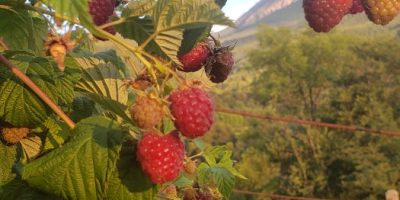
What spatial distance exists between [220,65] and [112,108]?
24cm

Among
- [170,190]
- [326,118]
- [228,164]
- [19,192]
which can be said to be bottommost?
[326,118]

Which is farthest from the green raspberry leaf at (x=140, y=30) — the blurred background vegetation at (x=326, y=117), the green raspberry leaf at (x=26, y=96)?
the blurred background vegetation at (x=326, y=117)

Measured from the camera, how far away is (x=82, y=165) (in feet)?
1.75

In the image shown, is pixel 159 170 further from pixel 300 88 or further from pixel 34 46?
pixel 300 88

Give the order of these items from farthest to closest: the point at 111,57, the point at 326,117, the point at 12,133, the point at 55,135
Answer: the point at 326,117
the point at 111,57
the point at 55,135
the point at 12,133

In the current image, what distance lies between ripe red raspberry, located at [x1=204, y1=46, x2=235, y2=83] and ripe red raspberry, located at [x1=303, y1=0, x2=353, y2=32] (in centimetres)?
14

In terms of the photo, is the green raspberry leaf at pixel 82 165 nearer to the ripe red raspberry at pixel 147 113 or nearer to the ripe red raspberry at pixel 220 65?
the ripe red raspberry at pixel 147 113

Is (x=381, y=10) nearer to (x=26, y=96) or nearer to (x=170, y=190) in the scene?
(x=26, y=96)

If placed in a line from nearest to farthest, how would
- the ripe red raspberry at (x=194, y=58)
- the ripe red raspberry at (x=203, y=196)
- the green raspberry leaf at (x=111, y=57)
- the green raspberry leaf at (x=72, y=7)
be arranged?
the green raspberry leaf at (x=72, y=7), the ripe red raspberry at (x=194, y=58), the green raspberry leaf at (x=111, y=57), the ripe red raspberry at (x=203, y=196)

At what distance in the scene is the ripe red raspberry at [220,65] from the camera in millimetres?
745

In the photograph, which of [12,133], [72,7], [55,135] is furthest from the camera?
[55,135]

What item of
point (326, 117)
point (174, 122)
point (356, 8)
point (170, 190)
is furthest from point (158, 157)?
point (326, 117)

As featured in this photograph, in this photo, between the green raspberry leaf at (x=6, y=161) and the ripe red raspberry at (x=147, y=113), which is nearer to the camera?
the ripe red raspberry at (x=147, y=113)

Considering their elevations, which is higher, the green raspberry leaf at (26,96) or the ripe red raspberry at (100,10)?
the ripe red raspberry at (100,10)
